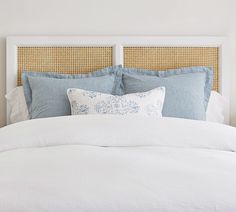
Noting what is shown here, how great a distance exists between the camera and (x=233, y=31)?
9.91 feet

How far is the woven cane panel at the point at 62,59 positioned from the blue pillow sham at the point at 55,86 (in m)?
0.10

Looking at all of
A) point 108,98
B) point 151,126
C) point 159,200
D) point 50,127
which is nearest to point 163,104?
point 108,98

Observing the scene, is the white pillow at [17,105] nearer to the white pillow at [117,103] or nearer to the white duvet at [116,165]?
the white pillow at [117,103]

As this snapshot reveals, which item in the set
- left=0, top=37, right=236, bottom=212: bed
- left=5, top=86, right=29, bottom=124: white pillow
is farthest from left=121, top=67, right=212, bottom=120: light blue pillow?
left=5, top=86, right=29, bottom=124: white pillow

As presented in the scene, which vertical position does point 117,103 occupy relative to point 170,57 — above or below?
below

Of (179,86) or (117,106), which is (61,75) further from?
(179,86)

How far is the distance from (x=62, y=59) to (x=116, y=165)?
1.66 meters

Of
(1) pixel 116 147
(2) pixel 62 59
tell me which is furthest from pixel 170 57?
(1) pixel 116 147

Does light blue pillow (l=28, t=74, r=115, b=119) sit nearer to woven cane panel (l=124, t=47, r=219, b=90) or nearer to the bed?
the bed

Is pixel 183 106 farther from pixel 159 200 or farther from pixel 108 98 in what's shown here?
pixel 159 200

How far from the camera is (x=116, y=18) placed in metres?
2.98

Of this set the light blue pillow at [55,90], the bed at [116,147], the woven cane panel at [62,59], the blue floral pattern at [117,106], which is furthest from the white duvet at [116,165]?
the woven cane panel at [62,59]

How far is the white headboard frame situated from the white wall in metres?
0.10

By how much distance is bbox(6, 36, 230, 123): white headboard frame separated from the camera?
9.42ft
